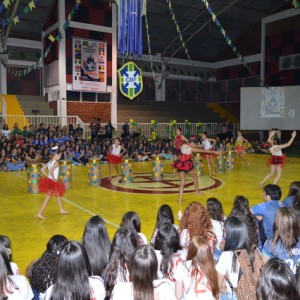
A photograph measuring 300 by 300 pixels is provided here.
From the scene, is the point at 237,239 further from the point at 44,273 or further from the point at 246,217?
the point at 44,273

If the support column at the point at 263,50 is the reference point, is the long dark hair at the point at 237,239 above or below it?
below

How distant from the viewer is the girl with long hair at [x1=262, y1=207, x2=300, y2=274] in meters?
3.46

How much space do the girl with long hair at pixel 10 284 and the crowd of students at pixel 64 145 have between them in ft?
33.6

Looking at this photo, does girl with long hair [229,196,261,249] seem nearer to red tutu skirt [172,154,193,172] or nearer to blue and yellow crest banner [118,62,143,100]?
red tutu skirt [172,154,193,172]

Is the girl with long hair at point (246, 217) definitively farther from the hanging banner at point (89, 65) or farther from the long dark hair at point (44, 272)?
the hanging banner at point (89, 65)

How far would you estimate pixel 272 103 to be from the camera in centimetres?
2112

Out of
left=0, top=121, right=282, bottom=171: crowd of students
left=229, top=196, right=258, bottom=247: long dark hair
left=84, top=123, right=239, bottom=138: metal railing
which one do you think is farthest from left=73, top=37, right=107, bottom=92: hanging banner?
left=229, top=196, right=258, bottom=247: long dark hair

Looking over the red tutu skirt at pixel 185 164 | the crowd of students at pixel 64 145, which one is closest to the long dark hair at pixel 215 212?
the red tutu skirt at pixel 185 164

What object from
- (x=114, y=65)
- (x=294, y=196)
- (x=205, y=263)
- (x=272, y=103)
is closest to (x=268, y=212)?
(x=294, y=196)

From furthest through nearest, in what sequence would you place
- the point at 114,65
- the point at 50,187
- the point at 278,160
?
the point at 114,65 < the point at 278,160 < the point at 50,187

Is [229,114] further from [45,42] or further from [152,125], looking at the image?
[45,42]

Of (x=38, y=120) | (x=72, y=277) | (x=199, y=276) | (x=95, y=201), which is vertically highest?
(x=38, y=120)

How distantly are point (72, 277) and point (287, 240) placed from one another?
208 cm

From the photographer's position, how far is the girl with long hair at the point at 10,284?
103 inches
